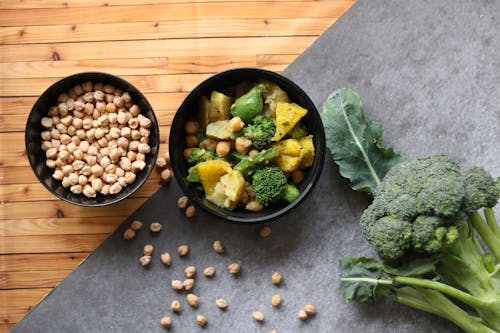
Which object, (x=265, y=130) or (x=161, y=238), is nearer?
(x=265, y=130)

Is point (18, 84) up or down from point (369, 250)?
up

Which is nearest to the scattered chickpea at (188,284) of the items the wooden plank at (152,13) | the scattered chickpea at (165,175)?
the scattered chickpea at (165,175)

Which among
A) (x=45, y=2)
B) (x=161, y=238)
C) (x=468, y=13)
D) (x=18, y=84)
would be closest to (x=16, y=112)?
(x=18, y=84)

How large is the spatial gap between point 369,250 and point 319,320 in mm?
303

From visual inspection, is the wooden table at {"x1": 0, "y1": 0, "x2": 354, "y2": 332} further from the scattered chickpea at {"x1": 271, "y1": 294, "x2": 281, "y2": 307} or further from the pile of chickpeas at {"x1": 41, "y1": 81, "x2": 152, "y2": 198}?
the scattered chickpea at {"x1": 271, "y1": 294, "x2": 281, "y2": 307}

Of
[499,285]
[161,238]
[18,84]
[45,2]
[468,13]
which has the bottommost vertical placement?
[161,238]

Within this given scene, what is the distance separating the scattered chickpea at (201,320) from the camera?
2.09 meters

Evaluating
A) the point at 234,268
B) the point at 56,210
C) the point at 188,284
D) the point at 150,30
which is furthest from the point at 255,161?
the point at 56,210

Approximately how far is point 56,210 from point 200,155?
58 cm

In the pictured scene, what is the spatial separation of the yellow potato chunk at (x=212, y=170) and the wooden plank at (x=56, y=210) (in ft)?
1.05

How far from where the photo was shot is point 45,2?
2.13 meters

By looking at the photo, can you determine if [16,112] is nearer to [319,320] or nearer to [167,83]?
[167,83]

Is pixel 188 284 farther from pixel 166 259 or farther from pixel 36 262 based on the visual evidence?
pixel 36 262

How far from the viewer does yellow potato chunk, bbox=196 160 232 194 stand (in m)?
1.92
